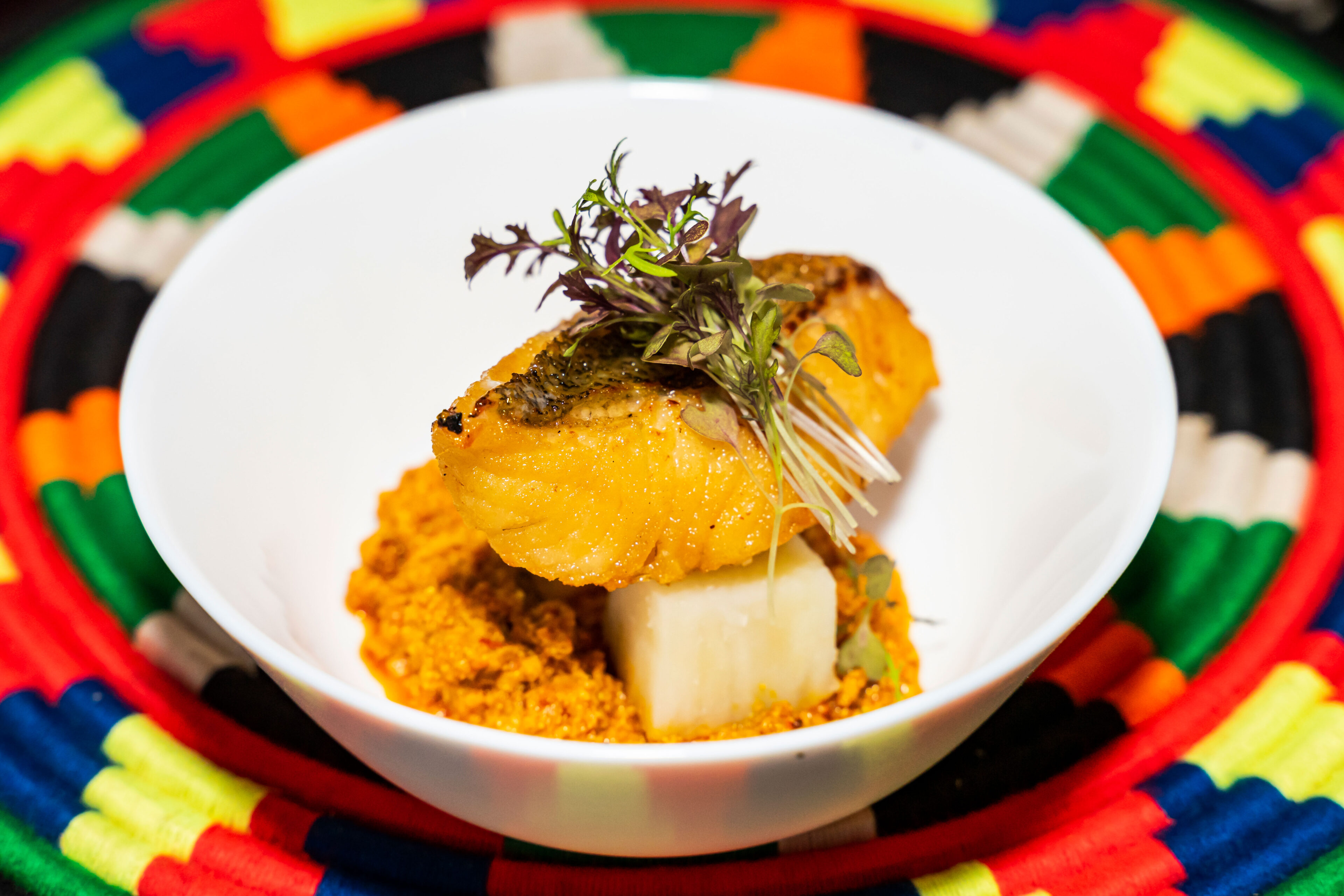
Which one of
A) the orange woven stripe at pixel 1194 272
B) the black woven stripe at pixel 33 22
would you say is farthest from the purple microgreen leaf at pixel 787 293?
the black woven stripe at pixel 33 22

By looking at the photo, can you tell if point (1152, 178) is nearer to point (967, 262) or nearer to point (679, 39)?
point (967, 262)

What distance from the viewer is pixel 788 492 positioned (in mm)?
1884

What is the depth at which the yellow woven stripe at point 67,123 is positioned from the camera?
298 centimetres

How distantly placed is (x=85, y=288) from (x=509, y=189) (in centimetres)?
110

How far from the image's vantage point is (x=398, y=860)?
1760mm

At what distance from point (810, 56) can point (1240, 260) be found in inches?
54.6

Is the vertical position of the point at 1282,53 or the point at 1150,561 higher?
the point at 1282,53

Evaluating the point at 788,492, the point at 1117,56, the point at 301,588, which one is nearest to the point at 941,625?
the point at 788,492

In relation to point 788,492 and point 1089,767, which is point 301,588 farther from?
point 1089,767

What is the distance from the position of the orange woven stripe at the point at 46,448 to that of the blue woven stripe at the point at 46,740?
55 cm

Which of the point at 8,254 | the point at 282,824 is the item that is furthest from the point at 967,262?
the point at 8,254

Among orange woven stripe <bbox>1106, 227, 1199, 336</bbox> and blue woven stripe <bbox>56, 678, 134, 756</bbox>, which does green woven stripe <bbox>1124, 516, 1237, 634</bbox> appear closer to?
orange woven stripe <bbox>1106, 227, 1199, 336</bbox>

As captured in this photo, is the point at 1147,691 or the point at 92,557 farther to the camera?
the point at 92,557

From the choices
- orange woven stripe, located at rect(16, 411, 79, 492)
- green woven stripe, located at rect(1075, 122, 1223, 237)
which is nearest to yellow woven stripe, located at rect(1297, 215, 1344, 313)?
green woven stripe, located at rect(1075, 122, 1223, 237)
